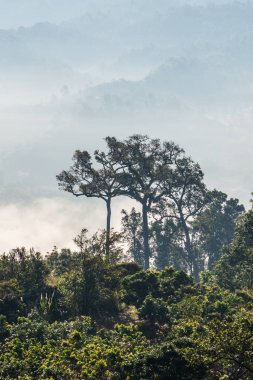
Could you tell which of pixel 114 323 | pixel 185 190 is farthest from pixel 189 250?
pixel 114 323

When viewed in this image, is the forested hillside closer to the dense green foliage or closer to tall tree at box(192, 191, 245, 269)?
the dense green foliage

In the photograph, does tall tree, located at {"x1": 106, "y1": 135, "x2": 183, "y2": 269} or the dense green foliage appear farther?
tall tree, located at {"x1": 106, "y1": 135, "x2": 183, "y2": 269}

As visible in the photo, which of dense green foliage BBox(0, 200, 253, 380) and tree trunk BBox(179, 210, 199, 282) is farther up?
tree trunk BBox(179, 210, 199, 282)

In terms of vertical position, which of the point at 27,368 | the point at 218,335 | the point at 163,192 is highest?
the point at 163,192

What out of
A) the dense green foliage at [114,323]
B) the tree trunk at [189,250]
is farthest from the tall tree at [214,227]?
the dense green foliage at [114,323]

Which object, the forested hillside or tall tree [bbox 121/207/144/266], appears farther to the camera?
tall tree [bbox 121/207/144/266]

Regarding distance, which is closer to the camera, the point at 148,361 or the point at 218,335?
the point at 218,335

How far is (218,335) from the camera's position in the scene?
744 inches

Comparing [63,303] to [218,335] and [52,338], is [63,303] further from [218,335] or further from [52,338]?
[218,335]

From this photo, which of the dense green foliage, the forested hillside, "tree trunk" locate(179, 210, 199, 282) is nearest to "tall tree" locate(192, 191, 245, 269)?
"tree trunk" locate(179, 210, 199, 282)

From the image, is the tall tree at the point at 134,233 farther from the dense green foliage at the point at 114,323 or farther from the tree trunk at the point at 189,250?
the dense green foliage at the point at 114,323

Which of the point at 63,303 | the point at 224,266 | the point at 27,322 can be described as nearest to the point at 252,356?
the point at 27,322

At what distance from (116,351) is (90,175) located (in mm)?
49676

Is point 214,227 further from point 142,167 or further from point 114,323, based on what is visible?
point 114,323
